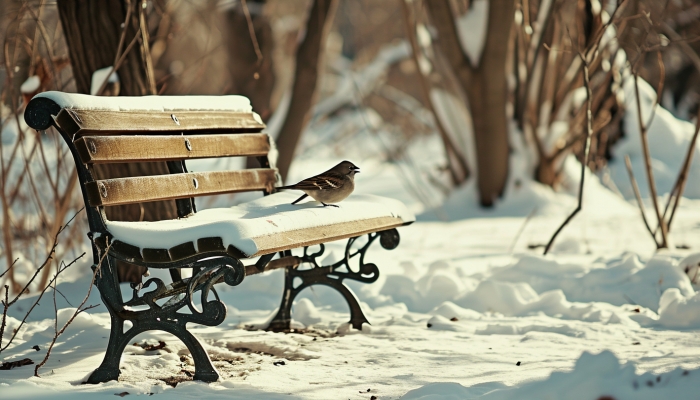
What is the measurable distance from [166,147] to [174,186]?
193mm

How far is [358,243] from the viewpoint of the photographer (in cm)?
633

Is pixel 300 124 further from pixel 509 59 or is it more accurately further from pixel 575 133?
pixel 575 133

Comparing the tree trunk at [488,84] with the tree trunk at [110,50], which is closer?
the tree trunk at [110,50]

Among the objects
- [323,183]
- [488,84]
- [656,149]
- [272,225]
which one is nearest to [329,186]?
[323,183]

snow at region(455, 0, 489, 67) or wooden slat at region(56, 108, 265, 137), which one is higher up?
snow at region(455, 0, 489, 67)

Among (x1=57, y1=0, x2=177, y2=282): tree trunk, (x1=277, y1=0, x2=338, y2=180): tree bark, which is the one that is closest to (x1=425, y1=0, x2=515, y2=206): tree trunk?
(x1=277, y1=0, x2=338, y2=180): tree bark

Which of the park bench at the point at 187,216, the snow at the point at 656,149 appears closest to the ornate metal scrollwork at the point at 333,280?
the park bench at the point at 187,216

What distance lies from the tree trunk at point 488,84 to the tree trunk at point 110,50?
4.01 meters

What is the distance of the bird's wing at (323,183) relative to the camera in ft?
12.1

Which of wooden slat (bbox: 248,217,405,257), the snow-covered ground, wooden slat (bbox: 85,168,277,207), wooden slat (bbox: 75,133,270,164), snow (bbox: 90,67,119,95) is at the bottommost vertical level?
the snow-covered ground

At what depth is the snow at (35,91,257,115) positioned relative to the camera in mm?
3137

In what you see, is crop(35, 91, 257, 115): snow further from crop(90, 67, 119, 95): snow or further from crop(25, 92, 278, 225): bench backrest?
crop(90, 67, 119, 95): snow

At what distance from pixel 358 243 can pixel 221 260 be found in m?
3.42

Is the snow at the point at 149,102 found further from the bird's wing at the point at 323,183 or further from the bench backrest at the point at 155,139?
the bird's wing at the point at 323,183
